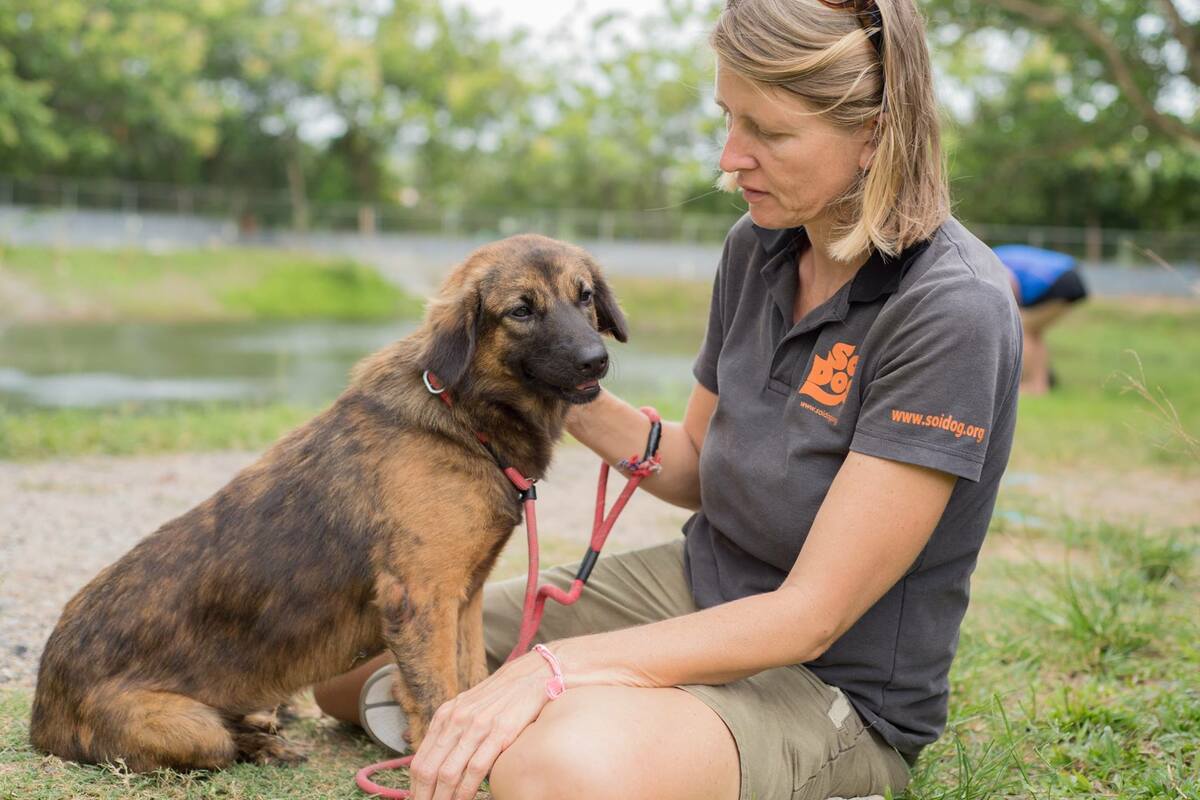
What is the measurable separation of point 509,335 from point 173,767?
158 centimetres

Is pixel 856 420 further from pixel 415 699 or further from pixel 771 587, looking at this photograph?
pixel 415 699

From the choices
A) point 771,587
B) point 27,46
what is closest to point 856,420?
point 771,587

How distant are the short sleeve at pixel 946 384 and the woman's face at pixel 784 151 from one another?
42 centimetres

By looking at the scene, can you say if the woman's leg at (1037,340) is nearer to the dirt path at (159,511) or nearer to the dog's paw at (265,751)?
the dirt path at (159,511)

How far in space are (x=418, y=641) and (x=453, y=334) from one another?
0.94 m

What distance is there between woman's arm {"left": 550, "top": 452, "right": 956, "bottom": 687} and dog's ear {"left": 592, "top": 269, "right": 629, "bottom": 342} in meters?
1.52

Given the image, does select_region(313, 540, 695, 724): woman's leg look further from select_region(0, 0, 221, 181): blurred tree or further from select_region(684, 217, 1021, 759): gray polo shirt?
select_region(0, 0, 221, 181): blurred tree

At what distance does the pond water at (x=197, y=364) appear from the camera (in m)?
12.5

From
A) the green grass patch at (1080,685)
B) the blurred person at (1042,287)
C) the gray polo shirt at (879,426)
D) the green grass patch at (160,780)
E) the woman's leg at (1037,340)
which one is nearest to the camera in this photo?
the gray polo shirt at (879,426)

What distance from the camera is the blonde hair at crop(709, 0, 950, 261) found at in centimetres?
262

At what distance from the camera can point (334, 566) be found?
3.18m

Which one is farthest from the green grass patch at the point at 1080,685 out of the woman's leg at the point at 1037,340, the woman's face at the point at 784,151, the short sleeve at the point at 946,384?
the woman's leg at the point at 1037,340

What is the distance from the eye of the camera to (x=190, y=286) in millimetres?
27859

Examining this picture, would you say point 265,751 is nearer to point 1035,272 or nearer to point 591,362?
point 591,362
